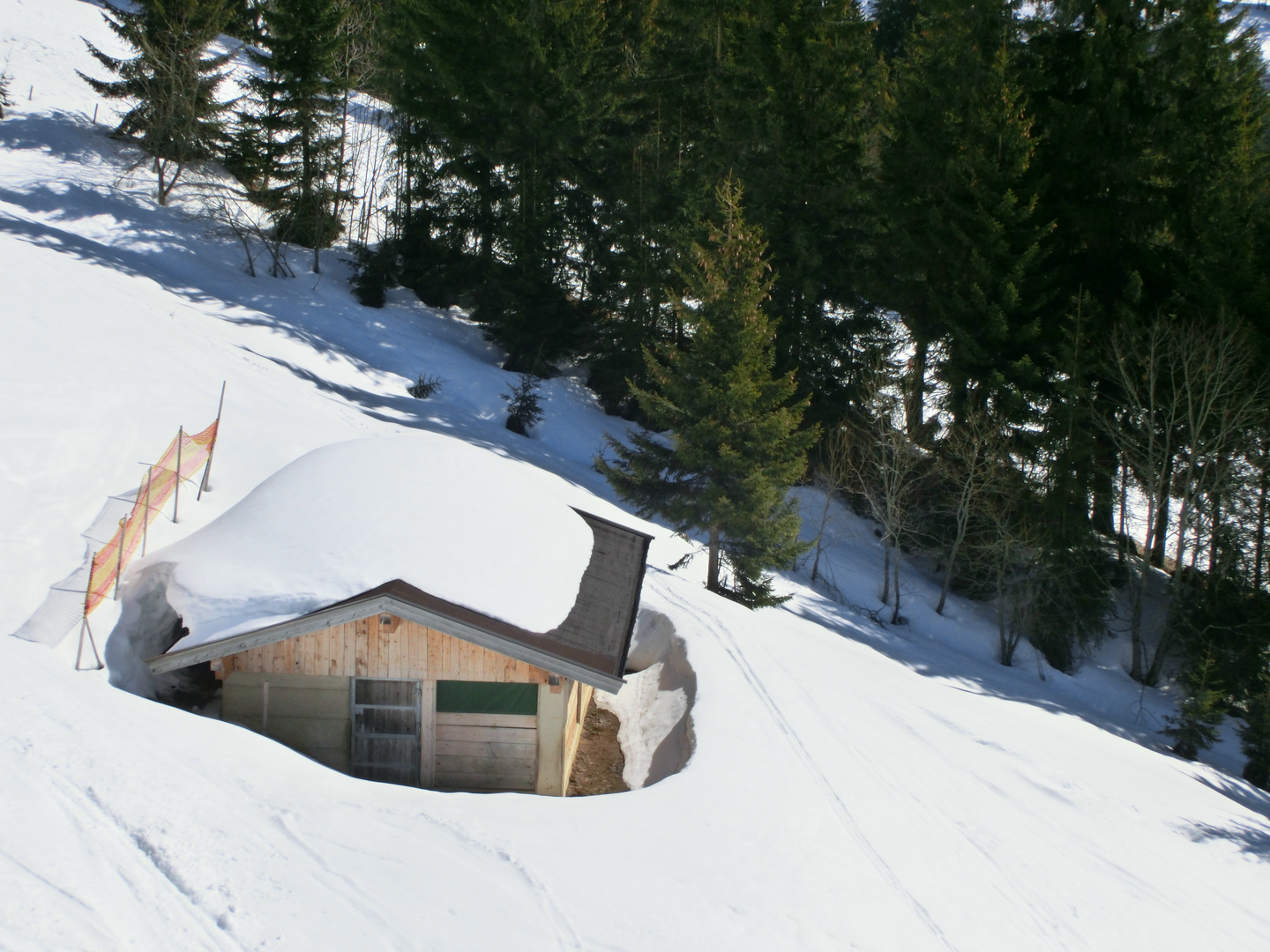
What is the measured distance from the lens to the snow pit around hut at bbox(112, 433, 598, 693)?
967 centimetres

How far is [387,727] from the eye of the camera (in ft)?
32.4

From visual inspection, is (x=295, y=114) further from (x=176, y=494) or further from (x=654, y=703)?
(x=654, y=703)

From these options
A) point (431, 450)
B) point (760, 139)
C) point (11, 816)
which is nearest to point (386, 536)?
point (431, 450)

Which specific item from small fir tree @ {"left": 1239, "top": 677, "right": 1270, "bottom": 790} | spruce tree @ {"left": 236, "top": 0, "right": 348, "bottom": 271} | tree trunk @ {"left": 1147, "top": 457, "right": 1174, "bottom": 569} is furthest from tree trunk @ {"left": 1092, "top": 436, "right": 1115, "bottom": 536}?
spruce tree @ {"left": 236, "top": 0, "right": 348, "bottom": 271}

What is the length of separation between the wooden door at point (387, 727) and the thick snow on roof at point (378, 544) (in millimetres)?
1187

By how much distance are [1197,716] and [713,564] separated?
9.82 meters

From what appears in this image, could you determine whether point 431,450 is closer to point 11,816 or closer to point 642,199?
point 11,816

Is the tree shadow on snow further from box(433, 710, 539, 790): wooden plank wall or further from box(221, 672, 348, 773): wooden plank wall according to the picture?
box(221, 672, 348, 773): wooden plank wall

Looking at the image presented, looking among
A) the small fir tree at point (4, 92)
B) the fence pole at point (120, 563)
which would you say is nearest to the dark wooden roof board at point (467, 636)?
the fence pole at point (120, 563)

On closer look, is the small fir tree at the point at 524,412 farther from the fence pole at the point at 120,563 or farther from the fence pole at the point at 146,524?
the fence pole at the point at 120,563

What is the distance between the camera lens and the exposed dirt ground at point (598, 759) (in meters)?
11.3

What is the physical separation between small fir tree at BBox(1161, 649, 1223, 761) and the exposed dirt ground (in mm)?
11736

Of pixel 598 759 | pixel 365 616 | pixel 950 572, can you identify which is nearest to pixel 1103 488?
pixel 950 572

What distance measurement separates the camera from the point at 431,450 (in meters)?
12.9
